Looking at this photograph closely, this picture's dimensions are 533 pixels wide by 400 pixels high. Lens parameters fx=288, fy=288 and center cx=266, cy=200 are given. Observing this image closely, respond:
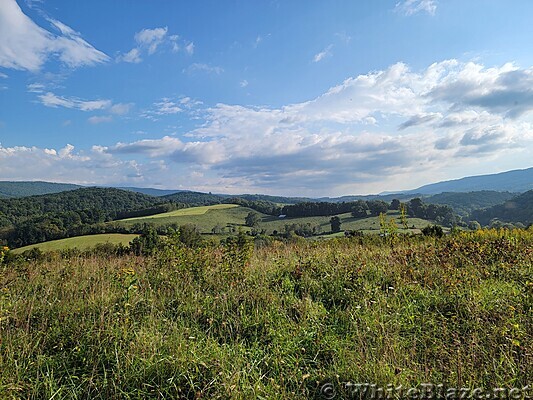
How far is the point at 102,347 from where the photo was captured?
3.35 metres

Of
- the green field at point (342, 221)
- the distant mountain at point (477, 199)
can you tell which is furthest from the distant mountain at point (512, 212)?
the distant mountain at point (477, 199)

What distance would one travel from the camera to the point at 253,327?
4055mm

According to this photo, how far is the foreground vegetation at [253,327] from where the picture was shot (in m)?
2.93

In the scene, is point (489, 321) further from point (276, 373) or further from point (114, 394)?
point (114, 394)

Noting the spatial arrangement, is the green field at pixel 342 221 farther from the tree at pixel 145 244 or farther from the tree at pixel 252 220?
the tree at pixel 145 244

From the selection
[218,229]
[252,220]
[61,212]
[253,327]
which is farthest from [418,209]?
[61,212]

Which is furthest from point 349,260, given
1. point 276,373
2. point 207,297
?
point 276,373

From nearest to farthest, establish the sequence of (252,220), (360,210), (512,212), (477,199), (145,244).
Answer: (145,244) → (512,212) → (360,210) → (252,220) → (477,199)

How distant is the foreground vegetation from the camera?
293 cm

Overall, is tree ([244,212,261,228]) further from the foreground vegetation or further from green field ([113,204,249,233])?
the foreground vegetation

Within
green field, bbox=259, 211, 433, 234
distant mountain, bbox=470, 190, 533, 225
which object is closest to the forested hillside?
green field, bbox=259, 211, 433, 234

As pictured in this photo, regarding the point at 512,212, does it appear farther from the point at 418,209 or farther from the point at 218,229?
the point at 218,229

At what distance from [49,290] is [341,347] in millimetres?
4850

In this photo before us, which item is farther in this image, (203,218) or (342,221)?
(203,218)
